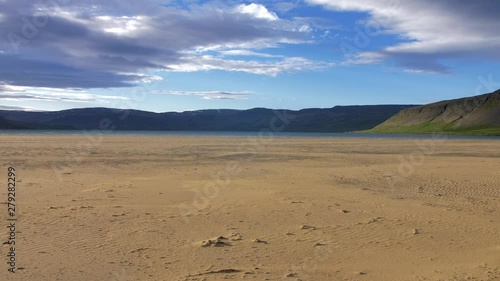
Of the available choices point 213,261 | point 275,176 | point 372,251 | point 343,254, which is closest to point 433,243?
point 372,251

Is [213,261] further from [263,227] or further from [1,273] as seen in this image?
[1,273]

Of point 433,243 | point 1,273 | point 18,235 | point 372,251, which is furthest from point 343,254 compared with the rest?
point 18,235

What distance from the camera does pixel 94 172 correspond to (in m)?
21.9

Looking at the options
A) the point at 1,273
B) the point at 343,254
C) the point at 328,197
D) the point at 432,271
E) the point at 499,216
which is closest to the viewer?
the point at 1,273

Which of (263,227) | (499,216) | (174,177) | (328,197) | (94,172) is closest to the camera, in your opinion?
(263,227)

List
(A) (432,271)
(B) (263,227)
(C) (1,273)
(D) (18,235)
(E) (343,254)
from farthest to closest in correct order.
→ (B) (263,227) < (D) (18,235) < (E) (343,254) < (A) (432,271) < (C) (1,273)

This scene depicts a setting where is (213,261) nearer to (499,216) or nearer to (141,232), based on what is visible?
(141,232)

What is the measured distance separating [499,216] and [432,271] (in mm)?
5955

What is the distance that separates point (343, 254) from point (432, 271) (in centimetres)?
170

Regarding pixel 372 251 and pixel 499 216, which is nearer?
pixel 372 251

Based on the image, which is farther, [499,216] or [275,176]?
[275,176]

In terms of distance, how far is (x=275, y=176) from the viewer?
21.5m

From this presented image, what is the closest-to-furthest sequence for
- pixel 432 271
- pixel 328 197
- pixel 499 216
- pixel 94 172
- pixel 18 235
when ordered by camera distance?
1. pixel 432 271
2. pixel 18 235
3. pixel 499 216
4. pixel 328 197
5. pixel 94 172

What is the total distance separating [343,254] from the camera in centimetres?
871
